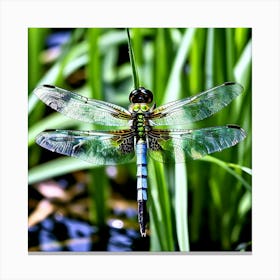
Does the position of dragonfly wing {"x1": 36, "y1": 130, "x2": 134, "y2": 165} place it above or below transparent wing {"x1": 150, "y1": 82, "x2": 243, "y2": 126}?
below

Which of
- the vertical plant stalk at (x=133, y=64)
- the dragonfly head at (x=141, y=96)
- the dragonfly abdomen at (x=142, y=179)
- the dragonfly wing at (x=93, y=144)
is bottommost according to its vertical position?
the dragonfly abdomen at (x=142, y=179)

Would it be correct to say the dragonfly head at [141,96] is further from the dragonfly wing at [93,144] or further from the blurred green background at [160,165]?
the dragonfly wing at [93,144]

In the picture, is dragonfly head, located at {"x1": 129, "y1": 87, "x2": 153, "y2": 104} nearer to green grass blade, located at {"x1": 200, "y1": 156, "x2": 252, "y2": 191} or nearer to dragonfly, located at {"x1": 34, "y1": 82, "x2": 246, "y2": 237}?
dragonfly, located at {"x1": 34, "y1": 82, "x2": 246, "y2": 237}

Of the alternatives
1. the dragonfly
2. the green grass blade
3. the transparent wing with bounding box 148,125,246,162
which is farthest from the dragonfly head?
the green grass blade

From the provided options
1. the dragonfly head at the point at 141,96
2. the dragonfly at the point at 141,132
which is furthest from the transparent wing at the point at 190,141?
the dragonfly head at the point at 141,96

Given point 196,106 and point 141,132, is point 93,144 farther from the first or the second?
point 196,106
